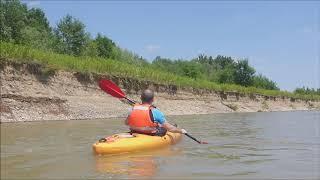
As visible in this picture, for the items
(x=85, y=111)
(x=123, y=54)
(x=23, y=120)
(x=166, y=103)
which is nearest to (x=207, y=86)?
(x=166, y=103)

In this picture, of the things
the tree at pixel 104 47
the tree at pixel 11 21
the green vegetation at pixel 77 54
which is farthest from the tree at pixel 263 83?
the tree at pixel 11 21

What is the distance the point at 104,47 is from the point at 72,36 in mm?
6519

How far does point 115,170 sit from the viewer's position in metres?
6.05

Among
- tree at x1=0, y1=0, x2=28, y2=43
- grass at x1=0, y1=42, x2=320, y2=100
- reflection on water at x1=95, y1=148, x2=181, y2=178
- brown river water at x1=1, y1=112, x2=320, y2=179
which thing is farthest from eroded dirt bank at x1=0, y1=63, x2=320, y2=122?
tree at x1=0, y1=0, x2=28, y2=43

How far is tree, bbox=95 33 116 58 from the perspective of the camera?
3981 cm

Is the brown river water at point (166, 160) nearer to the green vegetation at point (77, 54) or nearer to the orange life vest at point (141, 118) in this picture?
the orange life vest at point (141, 118)

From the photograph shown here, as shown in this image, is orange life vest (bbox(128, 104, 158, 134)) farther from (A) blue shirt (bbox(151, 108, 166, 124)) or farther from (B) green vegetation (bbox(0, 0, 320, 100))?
(B) green vegetation (bbox(0, 0, 320, 100))

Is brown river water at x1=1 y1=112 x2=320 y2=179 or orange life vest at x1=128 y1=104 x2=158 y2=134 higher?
orange life vest at x1=128 y1=104 x2=158 y2=134

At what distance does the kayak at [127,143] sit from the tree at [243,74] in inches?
1923

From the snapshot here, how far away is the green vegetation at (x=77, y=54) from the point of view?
19141mm

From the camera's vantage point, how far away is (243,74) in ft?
187

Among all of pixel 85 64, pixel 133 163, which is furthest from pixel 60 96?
pixel 133 163

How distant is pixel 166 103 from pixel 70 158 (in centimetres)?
1908

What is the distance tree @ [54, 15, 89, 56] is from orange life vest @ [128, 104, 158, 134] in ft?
86.3
